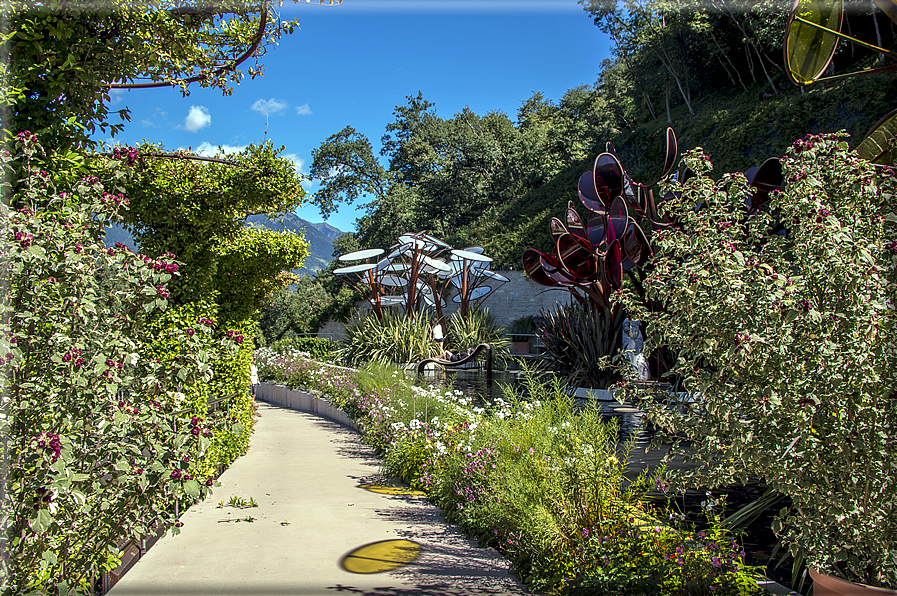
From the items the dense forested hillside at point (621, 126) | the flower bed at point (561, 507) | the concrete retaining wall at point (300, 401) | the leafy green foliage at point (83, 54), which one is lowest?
the concrete retaining wall at point (300, 401)

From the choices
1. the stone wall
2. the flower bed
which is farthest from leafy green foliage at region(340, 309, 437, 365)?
the stone wall

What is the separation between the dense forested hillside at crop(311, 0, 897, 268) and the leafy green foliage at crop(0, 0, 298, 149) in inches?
827

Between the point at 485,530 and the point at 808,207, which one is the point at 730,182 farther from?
the point at 485,530

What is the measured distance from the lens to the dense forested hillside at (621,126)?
2144 centimetres

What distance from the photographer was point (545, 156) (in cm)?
3047

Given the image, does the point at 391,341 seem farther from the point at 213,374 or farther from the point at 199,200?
the point at 213,374

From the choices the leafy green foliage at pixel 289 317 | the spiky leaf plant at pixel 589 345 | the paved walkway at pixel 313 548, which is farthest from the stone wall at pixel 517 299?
the paved walkway at pixel 313 548

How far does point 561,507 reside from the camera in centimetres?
335

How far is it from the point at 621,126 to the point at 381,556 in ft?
109

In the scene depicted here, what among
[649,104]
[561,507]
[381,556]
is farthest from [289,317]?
[561,507]

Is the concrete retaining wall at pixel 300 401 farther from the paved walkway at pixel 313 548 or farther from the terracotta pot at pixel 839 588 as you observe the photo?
the terracotta pot at pixel 839 588

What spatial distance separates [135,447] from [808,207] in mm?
2952

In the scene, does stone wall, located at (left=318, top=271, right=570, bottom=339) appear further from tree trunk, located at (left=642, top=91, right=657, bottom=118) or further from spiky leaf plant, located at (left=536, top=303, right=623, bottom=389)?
tree trunk, located at (left=642, top=91, right=657, bottom=118)

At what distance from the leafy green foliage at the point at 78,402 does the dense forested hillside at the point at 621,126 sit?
22.1m
